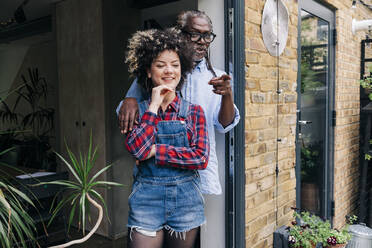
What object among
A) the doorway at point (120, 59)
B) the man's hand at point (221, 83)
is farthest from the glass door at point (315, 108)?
the man's hand at point (221, 83)

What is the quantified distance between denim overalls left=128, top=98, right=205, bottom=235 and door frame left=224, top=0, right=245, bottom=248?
66cm

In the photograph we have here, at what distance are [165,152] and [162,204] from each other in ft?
0.75

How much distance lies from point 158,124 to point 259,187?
48.5 inches

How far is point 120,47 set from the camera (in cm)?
369

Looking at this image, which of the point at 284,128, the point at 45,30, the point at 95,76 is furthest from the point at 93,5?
the point at 284,128

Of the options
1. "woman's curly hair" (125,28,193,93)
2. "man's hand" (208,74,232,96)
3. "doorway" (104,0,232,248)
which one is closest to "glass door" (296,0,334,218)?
"doorway" (104,0,232,248)

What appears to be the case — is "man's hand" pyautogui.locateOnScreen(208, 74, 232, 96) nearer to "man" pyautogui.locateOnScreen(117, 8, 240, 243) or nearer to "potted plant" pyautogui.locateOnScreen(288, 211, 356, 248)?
"man" pyautogui.locateOnScreen(117, 8, 240, 243)

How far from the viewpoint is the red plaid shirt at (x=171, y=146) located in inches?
57.2

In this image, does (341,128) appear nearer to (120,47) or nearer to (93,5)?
(120,47)

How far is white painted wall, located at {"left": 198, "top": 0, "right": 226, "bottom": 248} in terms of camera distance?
7.06 ft

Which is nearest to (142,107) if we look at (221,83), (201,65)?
(221,83)

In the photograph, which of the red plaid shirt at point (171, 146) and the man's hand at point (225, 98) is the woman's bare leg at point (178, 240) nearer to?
the red plaid shirt at point (171, 146)

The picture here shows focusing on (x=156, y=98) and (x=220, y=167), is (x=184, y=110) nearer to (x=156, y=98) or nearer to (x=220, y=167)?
(x=156, y=98)

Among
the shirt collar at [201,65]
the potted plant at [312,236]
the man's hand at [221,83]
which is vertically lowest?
the potted plant at [312,236]
